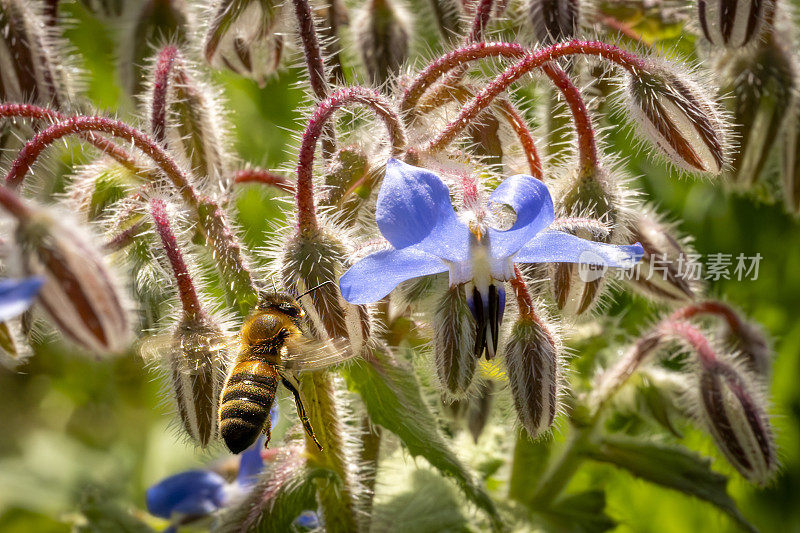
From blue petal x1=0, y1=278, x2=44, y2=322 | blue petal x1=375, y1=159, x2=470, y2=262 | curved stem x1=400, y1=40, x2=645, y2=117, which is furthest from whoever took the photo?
curved stem x1=400, y1=40, x2=645, y2=117

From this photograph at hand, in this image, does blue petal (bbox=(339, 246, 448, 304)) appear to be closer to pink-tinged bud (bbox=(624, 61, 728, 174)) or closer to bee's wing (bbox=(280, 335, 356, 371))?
bee's wing (bbox=(280, 335, 356, 371))

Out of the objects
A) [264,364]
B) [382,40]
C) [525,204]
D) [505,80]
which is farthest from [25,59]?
[525,204]

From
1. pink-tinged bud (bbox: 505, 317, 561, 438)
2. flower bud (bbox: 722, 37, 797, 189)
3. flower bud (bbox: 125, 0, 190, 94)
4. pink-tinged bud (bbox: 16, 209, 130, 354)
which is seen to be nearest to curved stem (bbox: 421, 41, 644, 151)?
pink-tinged bud (bbox: 505, 317, 561, 438)

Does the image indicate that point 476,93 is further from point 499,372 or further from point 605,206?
point 499,372

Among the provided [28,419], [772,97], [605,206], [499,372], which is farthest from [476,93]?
[28,419]

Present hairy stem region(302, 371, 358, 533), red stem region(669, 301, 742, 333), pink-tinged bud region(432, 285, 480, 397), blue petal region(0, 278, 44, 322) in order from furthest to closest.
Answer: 1. red stem region(669, 301, 742, 333)
2. hairy stem region(302, 371, 358, 533)
3. pink-tinged bud region(432, 285, 480, 397)
4. blue petal region(0, 278, 44, 322)

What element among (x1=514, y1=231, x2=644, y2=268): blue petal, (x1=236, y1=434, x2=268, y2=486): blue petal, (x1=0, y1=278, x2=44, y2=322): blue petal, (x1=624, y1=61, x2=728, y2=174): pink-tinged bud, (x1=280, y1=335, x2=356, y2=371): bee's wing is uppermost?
(x1=0, y1=278, x2=44, y2=322): blue petal

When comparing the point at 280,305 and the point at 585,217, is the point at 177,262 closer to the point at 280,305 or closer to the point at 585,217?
the point at 280,305

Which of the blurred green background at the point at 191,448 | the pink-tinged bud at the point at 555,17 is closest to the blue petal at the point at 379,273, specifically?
the pink-tinged bud at the point at 555,17
